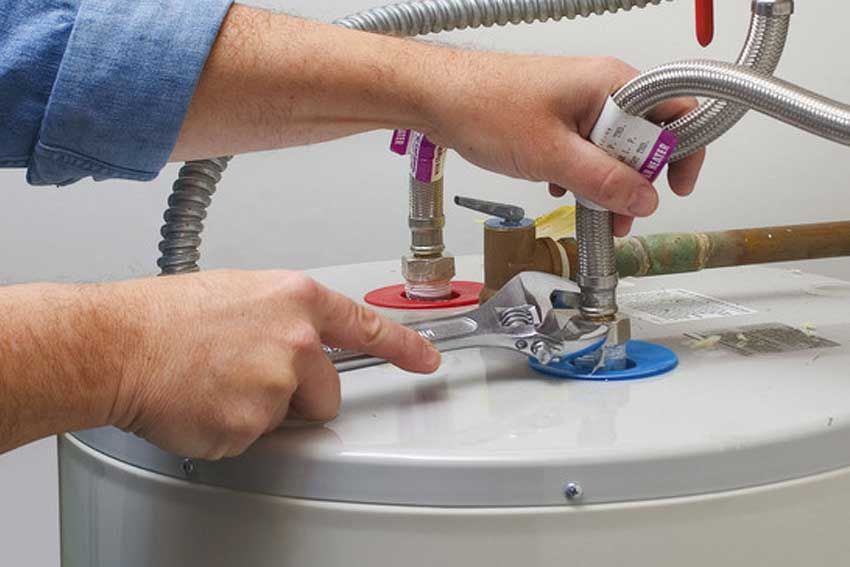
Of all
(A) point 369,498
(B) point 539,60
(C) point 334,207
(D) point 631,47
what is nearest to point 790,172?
(D) point 631,47

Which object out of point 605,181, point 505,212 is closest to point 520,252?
point 505,212

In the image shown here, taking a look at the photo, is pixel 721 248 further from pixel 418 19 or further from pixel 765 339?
pixel 418 19

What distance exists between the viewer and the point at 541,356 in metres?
0.55

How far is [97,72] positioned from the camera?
56cm

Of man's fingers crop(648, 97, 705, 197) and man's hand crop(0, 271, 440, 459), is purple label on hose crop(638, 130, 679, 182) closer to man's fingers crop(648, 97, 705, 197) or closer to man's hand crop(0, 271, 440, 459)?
man's fingers crop(648, 97, 705, 197)

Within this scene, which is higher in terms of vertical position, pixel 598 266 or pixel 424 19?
pixel 424 19

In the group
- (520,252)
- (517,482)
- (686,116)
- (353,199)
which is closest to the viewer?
(517,482)

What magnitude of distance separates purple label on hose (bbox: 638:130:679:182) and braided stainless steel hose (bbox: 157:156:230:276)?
243 mm

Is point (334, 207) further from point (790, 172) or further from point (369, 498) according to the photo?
point (369, 498)

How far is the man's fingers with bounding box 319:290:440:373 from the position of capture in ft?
1.60

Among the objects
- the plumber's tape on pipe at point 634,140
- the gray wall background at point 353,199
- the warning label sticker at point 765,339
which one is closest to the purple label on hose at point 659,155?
the plumber's tape on pipe at point 634,140

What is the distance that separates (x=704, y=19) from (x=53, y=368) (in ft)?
Result: 1.17

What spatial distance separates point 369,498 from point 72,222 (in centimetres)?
60

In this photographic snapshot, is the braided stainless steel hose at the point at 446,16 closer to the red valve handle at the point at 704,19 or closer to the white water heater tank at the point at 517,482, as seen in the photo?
the red valve handle at the point at 704,19
